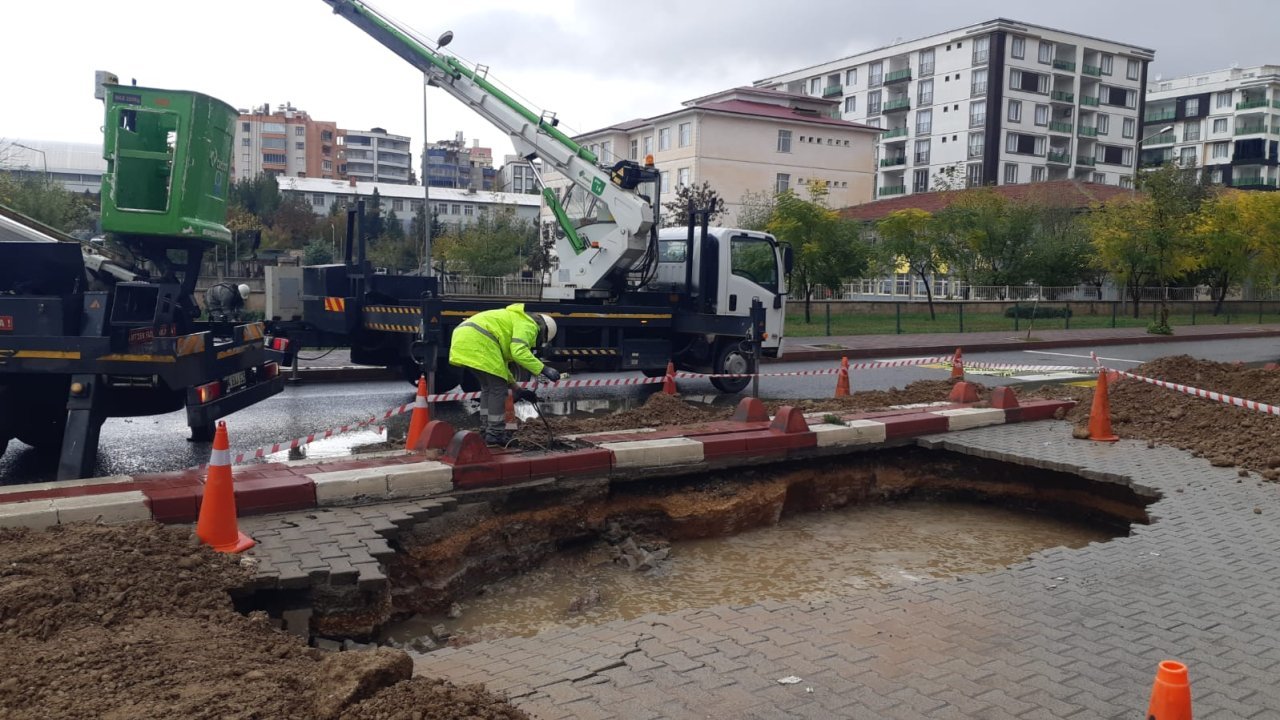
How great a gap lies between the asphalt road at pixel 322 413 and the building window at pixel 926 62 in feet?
164

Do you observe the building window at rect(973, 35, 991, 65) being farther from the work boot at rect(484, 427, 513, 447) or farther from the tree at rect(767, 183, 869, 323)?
the work boot at rect(484, 427, 513, 447)

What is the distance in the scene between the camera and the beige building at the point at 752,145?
50781mm

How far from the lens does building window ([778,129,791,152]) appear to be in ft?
176

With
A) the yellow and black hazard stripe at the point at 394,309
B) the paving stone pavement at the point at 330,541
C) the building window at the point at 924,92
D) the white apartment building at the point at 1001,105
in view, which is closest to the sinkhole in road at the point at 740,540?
the paving stone pavement at the point at 330,541

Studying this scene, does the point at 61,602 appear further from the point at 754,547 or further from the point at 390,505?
the point at 754,547

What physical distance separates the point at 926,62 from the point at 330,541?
68.1m

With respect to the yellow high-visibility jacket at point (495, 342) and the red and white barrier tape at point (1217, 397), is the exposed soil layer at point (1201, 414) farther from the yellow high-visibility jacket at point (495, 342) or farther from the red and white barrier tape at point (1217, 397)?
the yellow high-visibility jacket at point (495, 342)

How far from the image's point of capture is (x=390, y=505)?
5941 millimetres

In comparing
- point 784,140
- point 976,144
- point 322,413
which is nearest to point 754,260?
point 322,413

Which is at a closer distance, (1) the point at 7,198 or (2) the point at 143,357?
(2) the point at 143,357

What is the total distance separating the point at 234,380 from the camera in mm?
7902

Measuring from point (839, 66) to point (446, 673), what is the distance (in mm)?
75529

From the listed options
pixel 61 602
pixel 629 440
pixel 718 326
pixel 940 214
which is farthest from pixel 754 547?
pixel 940 214

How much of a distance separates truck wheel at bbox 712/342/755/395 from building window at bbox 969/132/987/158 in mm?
54591
